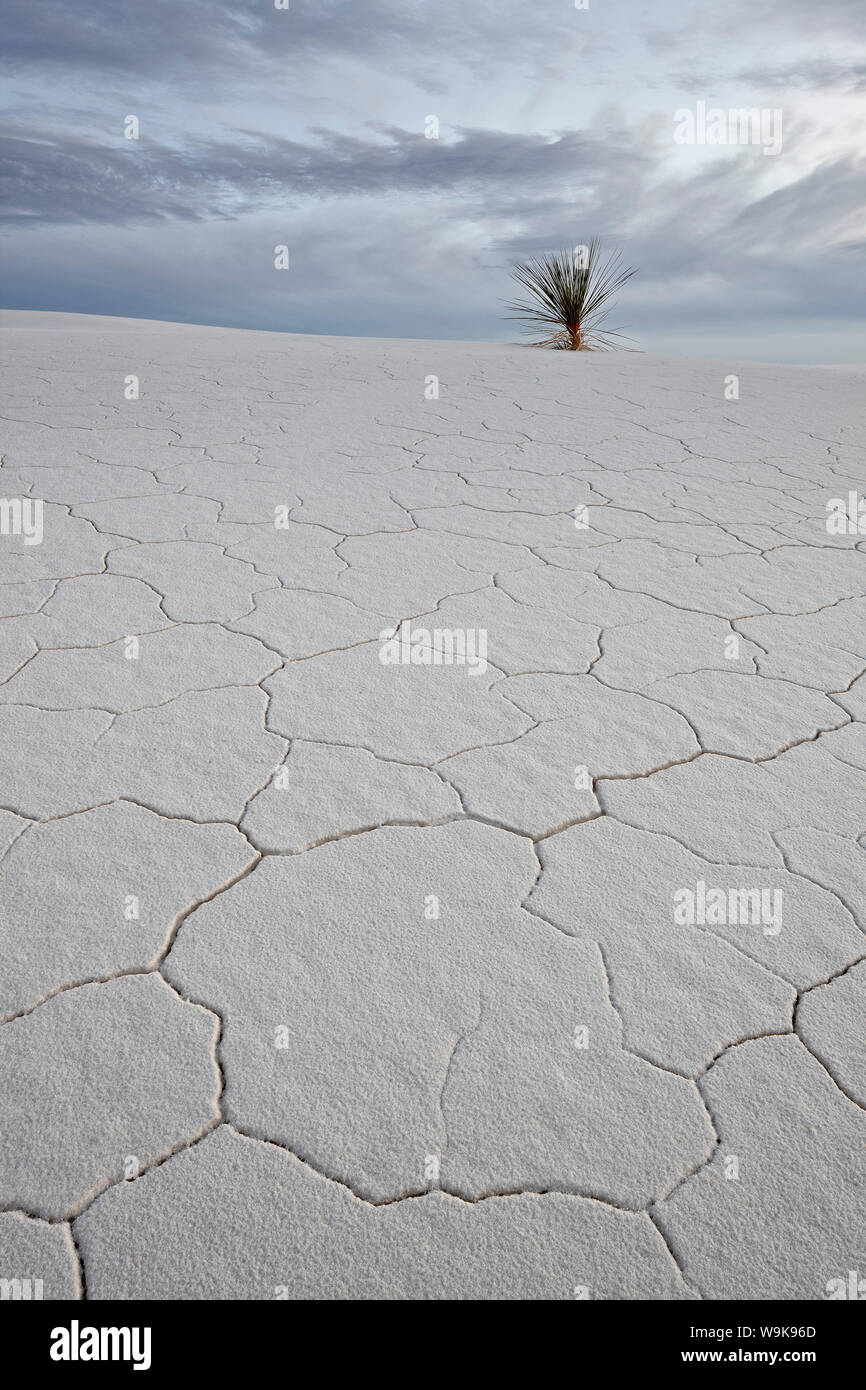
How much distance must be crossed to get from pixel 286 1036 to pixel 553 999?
313 mm

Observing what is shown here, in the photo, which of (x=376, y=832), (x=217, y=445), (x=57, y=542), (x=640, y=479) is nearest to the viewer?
(x=376, y=832)

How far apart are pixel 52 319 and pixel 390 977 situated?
1066 cm

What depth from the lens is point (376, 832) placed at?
1.18m

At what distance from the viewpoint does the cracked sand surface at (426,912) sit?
2.40ft

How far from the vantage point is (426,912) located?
1052mm

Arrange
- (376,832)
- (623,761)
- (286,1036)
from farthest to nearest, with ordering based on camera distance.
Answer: (623,761), (376,832), (286,1036)

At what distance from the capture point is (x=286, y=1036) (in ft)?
2.91

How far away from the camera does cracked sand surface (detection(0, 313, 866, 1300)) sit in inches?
28.9

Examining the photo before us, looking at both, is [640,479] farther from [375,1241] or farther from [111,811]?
[375,1241]

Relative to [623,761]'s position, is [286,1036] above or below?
below

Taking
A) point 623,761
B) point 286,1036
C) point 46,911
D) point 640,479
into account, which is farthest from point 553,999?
point 640,479
